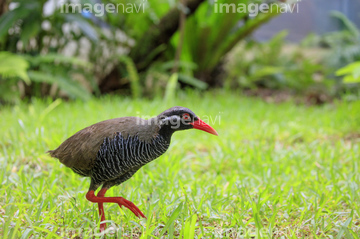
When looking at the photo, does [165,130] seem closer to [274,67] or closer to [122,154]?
[122,154]

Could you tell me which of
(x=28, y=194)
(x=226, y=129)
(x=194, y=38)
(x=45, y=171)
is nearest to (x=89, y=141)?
(x=28, y=194)

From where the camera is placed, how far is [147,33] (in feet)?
16.0

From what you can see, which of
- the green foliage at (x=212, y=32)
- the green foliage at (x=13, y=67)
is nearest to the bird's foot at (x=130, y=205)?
the green foliage at (x=13, y=67)

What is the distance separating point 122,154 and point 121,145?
39mm

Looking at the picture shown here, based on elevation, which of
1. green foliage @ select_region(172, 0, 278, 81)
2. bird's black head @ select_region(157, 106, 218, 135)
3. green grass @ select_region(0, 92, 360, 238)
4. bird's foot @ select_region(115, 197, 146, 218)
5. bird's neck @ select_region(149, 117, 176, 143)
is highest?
green foliage @ select_region(172, 0, 278, 81)

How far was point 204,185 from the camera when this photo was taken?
2.08 m

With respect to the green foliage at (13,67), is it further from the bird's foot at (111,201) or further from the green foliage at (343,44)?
the green foliage at (343,44)

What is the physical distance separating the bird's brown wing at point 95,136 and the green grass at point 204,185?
248mm

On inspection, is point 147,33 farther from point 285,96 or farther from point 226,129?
point 285,96

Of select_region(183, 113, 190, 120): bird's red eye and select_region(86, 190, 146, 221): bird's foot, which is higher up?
select_region(183, 113, 190, 120): bird's red eye

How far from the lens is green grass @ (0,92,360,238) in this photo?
146 cm

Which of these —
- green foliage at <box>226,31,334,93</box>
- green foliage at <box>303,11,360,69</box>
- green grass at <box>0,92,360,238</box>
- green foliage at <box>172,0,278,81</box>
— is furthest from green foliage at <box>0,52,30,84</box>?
green foliage at <box>303,11,360,69</box>

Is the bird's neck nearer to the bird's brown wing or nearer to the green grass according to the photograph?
the bird's brown wing

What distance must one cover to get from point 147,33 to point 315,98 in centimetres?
311
